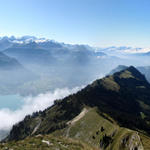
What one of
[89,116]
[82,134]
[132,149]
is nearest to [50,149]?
[132,149]

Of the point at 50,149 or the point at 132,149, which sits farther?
the point at 132,149

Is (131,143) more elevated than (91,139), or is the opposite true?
(131,143)

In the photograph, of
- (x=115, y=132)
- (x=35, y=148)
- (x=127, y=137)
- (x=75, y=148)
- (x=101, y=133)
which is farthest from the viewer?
(x=101, y=133)

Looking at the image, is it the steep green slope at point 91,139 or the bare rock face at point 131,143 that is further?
the bare rock face at point 131,143

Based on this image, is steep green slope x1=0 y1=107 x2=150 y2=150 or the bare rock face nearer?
steep green slope x1=0 y1=107 x2=150 y2=150

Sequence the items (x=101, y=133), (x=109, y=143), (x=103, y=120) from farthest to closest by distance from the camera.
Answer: (x=103, y=120) → (x=101, y=133) → (x=109, y=143)

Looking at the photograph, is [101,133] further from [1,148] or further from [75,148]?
[1,148]

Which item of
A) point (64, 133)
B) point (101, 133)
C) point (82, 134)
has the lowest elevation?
point (64, 133)

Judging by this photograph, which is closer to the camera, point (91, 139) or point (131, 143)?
point (131, 143)
